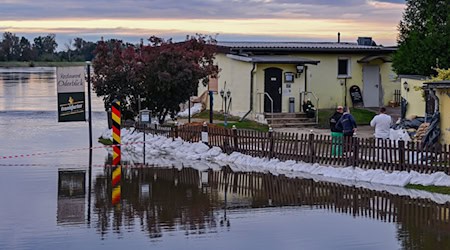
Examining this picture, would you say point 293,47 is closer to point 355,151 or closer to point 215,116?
point 215,116

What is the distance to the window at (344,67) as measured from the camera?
127 feet

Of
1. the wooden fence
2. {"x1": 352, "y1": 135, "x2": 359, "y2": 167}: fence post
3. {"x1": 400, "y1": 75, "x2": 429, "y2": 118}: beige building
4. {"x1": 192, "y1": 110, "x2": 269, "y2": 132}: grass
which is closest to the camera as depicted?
the wooden fence

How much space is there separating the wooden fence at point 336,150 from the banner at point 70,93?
4101 mm

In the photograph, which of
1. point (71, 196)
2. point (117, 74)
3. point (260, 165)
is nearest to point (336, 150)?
point (260, 165)

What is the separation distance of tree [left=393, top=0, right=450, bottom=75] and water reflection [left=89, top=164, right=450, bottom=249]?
12.8 m

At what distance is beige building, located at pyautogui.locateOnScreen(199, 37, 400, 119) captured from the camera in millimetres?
35156

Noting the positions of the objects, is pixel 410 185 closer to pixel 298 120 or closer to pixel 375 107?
pixel 298 120

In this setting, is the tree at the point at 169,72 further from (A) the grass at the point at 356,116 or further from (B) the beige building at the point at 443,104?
(B) the beige building at the point at 443,104

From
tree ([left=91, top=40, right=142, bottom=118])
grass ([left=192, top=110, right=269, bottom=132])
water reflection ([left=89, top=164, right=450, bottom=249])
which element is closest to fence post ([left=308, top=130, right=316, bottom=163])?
water reflection ([left=89, top=164, right=450, bottom=249])

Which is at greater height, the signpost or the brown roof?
the brown roof

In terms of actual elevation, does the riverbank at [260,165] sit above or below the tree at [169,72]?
below

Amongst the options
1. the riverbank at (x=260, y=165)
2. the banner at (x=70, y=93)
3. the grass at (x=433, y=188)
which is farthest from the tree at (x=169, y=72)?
the grass at (x=433, y=188)

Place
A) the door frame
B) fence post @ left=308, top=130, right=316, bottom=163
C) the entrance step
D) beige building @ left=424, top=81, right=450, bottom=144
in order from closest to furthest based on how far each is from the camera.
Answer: fence post @ left=308, top=130, right=316, bottom=163 → beige building @ left=424, top=81, right=450, bottom=144 → the entrance step → the door frame

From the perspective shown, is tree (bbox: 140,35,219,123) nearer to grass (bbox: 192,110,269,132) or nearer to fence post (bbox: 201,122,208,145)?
grass (bbox: 192,110,269,132)
